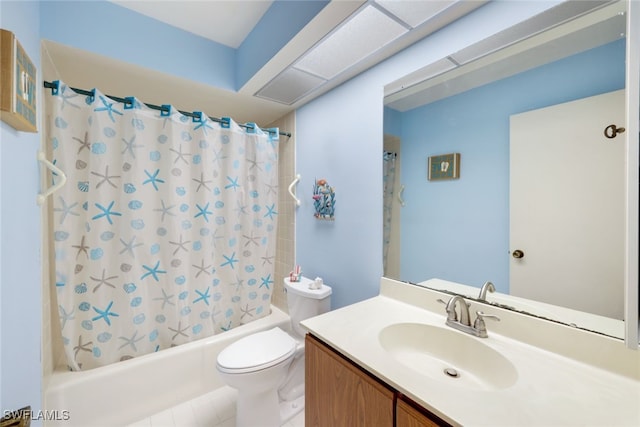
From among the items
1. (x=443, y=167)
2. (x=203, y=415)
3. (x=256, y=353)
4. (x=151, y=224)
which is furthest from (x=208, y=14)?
(x=203, y=415)

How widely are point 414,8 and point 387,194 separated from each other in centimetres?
85

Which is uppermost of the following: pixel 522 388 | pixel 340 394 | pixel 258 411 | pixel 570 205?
pixel 570 205

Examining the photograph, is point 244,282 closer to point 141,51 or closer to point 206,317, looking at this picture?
point 206,317

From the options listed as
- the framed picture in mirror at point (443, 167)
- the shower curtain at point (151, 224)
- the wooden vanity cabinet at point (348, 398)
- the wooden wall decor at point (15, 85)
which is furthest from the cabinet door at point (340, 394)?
the wooden wall decor at point (15, 85)

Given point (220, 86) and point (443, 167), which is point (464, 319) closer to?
point (443, 167)

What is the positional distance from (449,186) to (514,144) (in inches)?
11.9

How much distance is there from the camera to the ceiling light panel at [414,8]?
104 cm

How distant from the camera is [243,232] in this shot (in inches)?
77.5

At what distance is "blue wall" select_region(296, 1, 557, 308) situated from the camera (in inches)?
50.5

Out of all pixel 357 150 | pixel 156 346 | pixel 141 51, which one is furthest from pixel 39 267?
pixel 357 150

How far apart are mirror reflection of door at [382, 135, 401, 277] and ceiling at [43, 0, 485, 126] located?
496mm

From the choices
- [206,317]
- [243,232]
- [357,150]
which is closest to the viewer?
[357,150]

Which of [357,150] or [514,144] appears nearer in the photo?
[514,144]

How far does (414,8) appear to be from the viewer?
107cm
